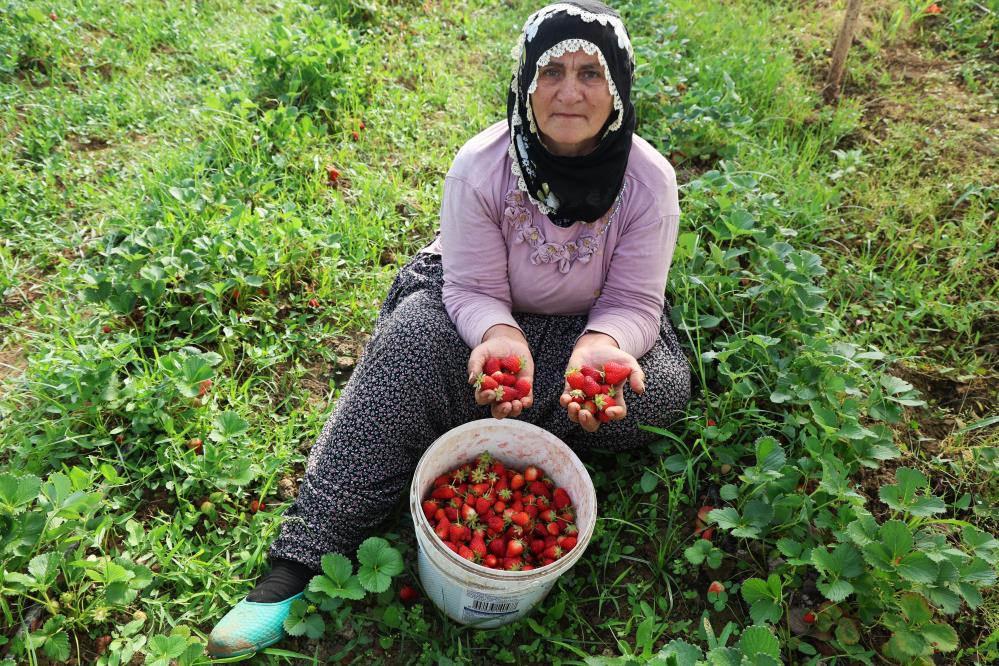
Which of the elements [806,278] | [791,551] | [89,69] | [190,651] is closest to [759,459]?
[791,551]

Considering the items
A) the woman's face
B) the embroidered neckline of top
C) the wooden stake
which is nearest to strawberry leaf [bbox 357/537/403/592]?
the embroidered neckline of top

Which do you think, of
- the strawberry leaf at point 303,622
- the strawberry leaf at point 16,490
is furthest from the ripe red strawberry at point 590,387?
the strawberry leaf at point 16,490

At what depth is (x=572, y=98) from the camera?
69.7 inches

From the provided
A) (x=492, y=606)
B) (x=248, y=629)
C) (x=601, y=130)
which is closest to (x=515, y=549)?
(x=492, y=606)

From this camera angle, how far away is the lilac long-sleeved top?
2025 mm

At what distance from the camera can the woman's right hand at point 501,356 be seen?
186cm

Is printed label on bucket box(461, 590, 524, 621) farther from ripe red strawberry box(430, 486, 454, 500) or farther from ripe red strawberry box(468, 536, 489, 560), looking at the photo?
ripe red strawberry box(430, 486, 454, 500)

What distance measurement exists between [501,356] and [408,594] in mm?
739

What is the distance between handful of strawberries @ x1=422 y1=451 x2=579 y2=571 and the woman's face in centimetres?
95

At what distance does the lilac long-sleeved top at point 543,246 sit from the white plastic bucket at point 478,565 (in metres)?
0.30

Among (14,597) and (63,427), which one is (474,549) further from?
(63,427)

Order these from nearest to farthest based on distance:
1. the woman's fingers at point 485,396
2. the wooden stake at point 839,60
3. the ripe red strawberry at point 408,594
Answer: the woman's fingers at point 485,396 → the ripe red strawberry at point 408,594 → the wooden stake at point 839,60

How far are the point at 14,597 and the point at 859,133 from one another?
3957 millimetres

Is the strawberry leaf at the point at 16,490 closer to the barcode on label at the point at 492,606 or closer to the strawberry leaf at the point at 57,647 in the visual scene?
the strawberry leaf at the point at 57,647
